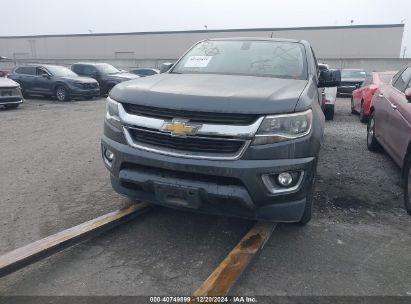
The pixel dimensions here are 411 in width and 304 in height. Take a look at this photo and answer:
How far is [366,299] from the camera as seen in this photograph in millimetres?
2547

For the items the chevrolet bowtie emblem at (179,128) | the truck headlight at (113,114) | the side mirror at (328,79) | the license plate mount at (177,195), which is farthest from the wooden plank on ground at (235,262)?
the side mirror at (328,79)

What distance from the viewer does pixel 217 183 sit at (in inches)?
110

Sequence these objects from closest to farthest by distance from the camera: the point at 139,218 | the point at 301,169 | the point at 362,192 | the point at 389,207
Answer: the point at 301,169, the point at 139,218, the point at 389,207, the point at 362,192

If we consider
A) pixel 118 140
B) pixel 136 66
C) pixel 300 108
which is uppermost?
pixel 300 108

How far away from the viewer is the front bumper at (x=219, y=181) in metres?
2.70

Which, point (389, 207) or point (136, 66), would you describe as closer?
point (389, 207)

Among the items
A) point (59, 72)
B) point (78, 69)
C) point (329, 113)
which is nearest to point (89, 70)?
point (78, 69)

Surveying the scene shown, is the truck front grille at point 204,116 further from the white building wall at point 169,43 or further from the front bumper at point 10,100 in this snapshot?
the white building wall at point 169,43

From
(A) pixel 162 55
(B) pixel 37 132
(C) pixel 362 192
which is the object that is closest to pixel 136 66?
(A) pixel 162 55

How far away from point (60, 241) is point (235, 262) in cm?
141

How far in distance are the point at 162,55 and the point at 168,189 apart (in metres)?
45.1

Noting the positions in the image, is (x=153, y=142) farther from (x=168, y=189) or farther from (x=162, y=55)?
(x=162, y=55)

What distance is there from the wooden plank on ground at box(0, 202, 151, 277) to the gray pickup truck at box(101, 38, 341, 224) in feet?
1.25

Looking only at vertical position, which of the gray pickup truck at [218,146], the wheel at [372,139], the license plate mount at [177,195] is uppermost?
the gray pickup truck at [218,146]
